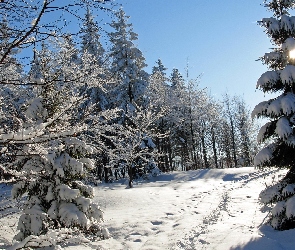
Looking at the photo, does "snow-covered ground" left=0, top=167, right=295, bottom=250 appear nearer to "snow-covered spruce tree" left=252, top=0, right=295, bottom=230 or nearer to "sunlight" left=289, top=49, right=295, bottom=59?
"snow-covered spruce tree" left=252, top=0, right=295, bottom=230

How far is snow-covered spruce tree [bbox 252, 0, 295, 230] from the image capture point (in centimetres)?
685

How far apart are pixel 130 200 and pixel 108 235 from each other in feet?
18.0

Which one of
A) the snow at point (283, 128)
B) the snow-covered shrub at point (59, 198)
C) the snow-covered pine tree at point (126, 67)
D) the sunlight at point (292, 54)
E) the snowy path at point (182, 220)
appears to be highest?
the snow-covered pine tree at point (126, 67)

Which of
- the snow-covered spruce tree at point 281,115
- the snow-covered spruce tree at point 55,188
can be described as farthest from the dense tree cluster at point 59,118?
the snow-covered spruce tree at point 281,115

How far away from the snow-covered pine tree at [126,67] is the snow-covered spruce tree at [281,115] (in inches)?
723

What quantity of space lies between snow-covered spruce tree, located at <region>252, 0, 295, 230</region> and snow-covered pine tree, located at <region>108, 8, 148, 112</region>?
723 inches

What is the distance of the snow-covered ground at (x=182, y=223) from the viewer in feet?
20.3

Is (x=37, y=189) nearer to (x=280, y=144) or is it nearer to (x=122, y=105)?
(x=280, y=144)

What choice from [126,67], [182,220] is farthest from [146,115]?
[182,220]

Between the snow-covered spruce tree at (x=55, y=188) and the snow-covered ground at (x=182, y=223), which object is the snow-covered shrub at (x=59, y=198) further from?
the snow-covered ground at (x=182, y=223)

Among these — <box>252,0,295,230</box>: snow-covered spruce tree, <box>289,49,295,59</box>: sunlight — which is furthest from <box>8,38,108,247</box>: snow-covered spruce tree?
<box>289,49,295,59</box>: sunlight

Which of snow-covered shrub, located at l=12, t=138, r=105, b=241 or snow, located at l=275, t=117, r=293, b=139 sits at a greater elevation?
snow, located at l=275, t=117, r=293, b=139

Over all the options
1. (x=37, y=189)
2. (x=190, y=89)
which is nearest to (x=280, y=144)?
(x=37, y=189)

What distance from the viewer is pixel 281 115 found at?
7.38 meters
